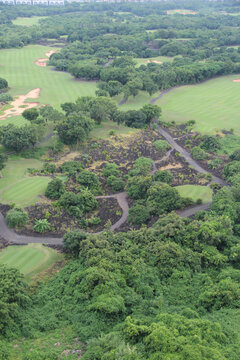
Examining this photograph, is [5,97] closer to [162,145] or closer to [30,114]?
[30,114]

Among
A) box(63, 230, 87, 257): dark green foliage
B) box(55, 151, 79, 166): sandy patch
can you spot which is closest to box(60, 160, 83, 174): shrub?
box(55, 151, 79, 166): sandy patch

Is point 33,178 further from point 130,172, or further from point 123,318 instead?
point 123,318

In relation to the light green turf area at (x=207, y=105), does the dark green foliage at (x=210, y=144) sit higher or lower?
lower

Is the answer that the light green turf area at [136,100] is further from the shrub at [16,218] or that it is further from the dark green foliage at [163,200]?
the shrub at [16,218]

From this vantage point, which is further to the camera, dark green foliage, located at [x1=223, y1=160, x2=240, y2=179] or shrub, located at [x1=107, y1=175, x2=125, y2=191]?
dark green foliage, located at [x1=223, y1=160, x2=240, y2=179]

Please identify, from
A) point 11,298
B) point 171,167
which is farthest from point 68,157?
point 11,298

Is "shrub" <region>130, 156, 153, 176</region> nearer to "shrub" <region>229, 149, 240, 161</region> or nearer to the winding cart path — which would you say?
the winding cart path

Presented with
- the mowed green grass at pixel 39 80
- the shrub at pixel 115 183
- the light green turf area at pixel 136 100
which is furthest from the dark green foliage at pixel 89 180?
the light green turf area at pixel 136 100
